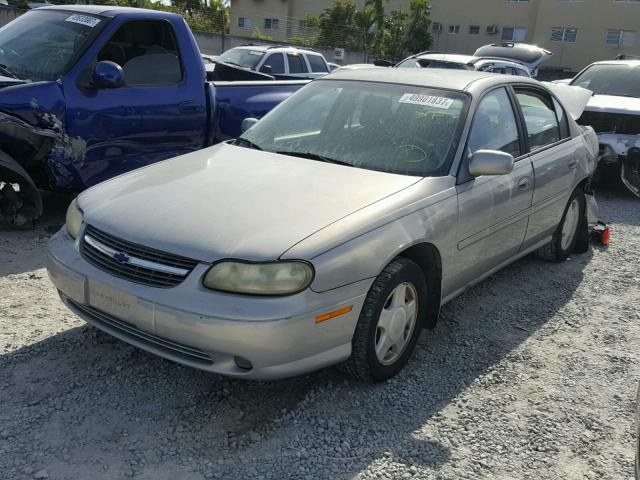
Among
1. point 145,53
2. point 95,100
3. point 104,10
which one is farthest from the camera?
point 145,53

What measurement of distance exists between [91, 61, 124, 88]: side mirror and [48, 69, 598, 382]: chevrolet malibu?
150cm

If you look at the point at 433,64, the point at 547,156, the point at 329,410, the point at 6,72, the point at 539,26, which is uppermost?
the point at 539,26

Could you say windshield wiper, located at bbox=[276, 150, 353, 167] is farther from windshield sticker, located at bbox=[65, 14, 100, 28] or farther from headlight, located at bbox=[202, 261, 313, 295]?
windshield sticker, located at bbox=[65, 14, 100, 28]

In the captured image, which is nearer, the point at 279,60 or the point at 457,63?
the point at 279,60

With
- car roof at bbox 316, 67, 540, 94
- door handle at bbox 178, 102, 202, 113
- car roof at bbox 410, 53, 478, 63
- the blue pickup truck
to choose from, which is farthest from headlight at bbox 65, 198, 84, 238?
car roof at bbox 410, 53, 478, 63

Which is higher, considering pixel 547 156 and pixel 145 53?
pixel 145 53

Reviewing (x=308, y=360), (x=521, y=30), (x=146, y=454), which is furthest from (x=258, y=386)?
(x=521, y=30)

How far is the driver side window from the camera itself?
394cm

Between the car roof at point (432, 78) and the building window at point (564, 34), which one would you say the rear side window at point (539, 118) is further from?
the building window at point (564, 34)

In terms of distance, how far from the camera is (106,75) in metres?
5.08

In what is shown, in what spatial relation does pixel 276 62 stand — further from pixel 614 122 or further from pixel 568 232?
pixel 568 232

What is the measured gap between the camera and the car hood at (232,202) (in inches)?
113

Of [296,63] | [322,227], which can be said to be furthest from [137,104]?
[296,63]

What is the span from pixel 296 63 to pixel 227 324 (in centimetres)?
1210
